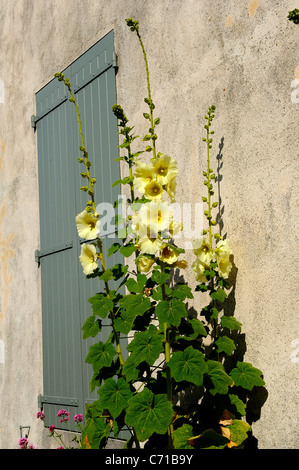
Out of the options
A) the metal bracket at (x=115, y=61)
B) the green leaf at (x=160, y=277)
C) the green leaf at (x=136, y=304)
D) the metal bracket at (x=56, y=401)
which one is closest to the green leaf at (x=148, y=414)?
the green leaf at (x=136, y=304)

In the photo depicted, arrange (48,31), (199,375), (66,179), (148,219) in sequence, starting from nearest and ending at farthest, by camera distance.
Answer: (199,375)
(148,219)
(66,179)
(48,31)

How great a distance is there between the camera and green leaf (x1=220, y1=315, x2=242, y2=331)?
2594mm

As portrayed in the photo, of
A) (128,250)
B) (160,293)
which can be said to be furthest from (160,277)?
(128,250)

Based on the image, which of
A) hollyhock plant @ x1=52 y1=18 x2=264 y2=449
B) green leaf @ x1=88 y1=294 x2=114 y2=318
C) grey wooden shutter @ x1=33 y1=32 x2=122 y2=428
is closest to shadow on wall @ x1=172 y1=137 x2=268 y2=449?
hollyhock plant @ x1=52 y1=18 x2=264 y2=449

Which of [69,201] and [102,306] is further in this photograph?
[69,201]

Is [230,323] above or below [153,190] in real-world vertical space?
below

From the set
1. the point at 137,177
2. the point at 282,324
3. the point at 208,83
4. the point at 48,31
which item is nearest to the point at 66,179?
the point at 48,31

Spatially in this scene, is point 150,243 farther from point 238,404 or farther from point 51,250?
point 51,250

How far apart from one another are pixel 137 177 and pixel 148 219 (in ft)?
0.64

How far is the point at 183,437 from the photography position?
2.44 meters

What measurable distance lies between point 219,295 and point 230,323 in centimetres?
13

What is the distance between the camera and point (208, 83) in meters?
3.07

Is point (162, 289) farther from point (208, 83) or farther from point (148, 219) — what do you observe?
point (208, 83)

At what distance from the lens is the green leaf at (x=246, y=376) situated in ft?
8.20
